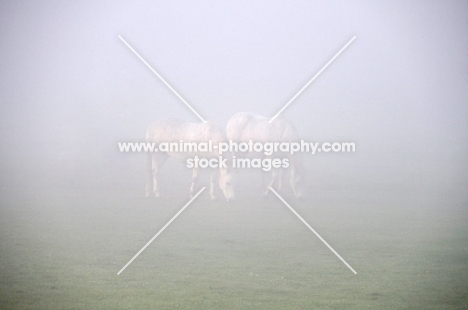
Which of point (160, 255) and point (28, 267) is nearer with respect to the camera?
point (28, 267)

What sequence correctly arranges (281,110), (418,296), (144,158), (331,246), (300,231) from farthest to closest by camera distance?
(144,158)
(281,110)
(300,231)
(331,246)
(418,296)

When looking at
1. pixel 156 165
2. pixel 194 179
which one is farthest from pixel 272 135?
pixel 156 165

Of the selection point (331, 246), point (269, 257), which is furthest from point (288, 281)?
point (331, 246)

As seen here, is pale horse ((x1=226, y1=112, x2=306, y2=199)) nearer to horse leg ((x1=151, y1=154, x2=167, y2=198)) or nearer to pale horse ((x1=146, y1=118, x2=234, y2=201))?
pale horse ((x1=146, y1=118, x2=234, y2=201))

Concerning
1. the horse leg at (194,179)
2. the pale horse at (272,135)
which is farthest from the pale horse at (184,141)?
the pale horse at (272,135)

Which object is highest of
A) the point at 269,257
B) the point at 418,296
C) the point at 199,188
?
the point at 199,188

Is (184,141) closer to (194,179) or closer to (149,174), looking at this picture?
(194,179)

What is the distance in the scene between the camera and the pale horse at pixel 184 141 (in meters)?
7.23

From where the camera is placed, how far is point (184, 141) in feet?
25.1

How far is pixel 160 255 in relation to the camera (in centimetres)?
493

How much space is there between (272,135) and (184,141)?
1190mm

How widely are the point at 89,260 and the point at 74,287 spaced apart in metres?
0.71

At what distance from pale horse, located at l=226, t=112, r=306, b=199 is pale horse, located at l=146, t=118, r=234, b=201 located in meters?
0.30

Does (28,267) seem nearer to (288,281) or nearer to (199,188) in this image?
(288,281)
